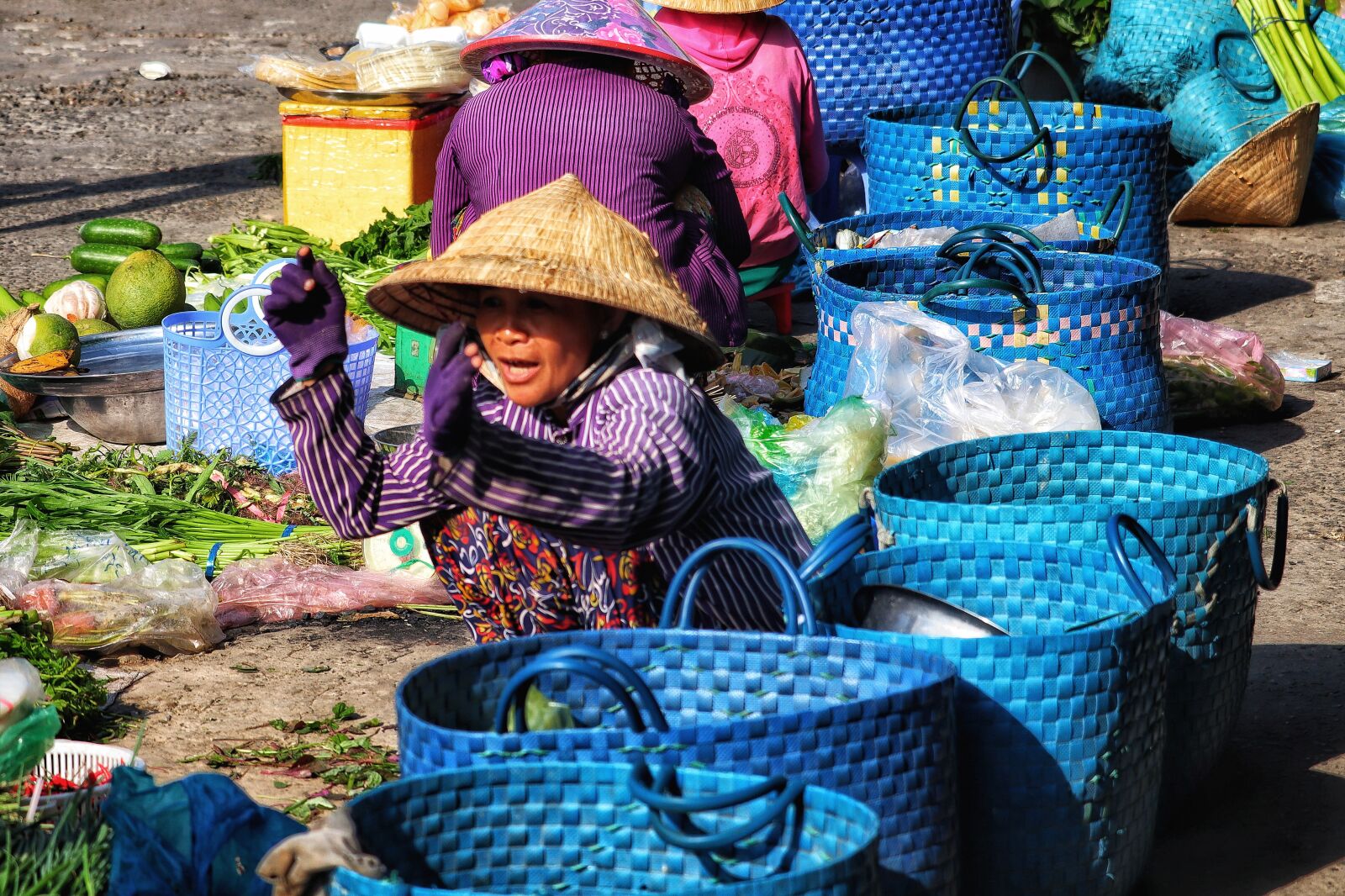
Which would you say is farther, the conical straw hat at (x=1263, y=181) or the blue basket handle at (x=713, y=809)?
the conical straw hat at (x=1263, y=181)

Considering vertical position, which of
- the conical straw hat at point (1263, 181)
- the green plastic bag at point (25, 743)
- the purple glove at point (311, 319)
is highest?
the purple glove at point (311, 319)

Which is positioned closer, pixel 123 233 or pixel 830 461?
→ pixel 830 461

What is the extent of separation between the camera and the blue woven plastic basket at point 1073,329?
151 inches

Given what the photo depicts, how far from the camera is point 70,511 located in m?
4.02

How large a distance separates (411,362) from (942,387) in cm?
214

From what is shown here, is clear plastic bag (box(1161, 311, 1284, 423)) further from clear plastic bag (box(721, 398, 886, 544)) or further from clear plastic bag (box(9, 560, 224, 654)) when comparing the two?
clear plastic bag (box(9, 560, 224, 654))

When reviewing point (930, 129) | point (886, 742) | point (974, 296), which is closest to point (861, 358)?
point (974, 296)

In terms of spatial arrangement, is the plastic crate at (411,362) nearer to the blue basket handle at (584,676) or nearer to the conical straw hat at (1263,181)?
the blue basket handle at (584,676)

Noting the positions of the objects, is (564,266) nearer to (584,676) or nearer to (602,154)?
(584,676)

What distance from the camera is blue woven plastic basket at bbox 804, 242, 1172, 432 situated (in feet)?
12.6

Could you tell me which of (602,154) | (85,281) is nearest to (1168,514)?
(602,154)

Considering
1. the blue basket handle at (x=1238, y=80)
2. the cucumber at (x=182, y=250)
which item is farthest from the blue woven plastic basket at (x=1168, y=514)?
the blue basket handle at (x=1238, y=80)

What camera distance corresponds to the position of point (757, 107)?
220 inches

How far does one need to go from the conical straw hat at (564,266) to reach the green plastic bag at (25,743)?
877 mm
